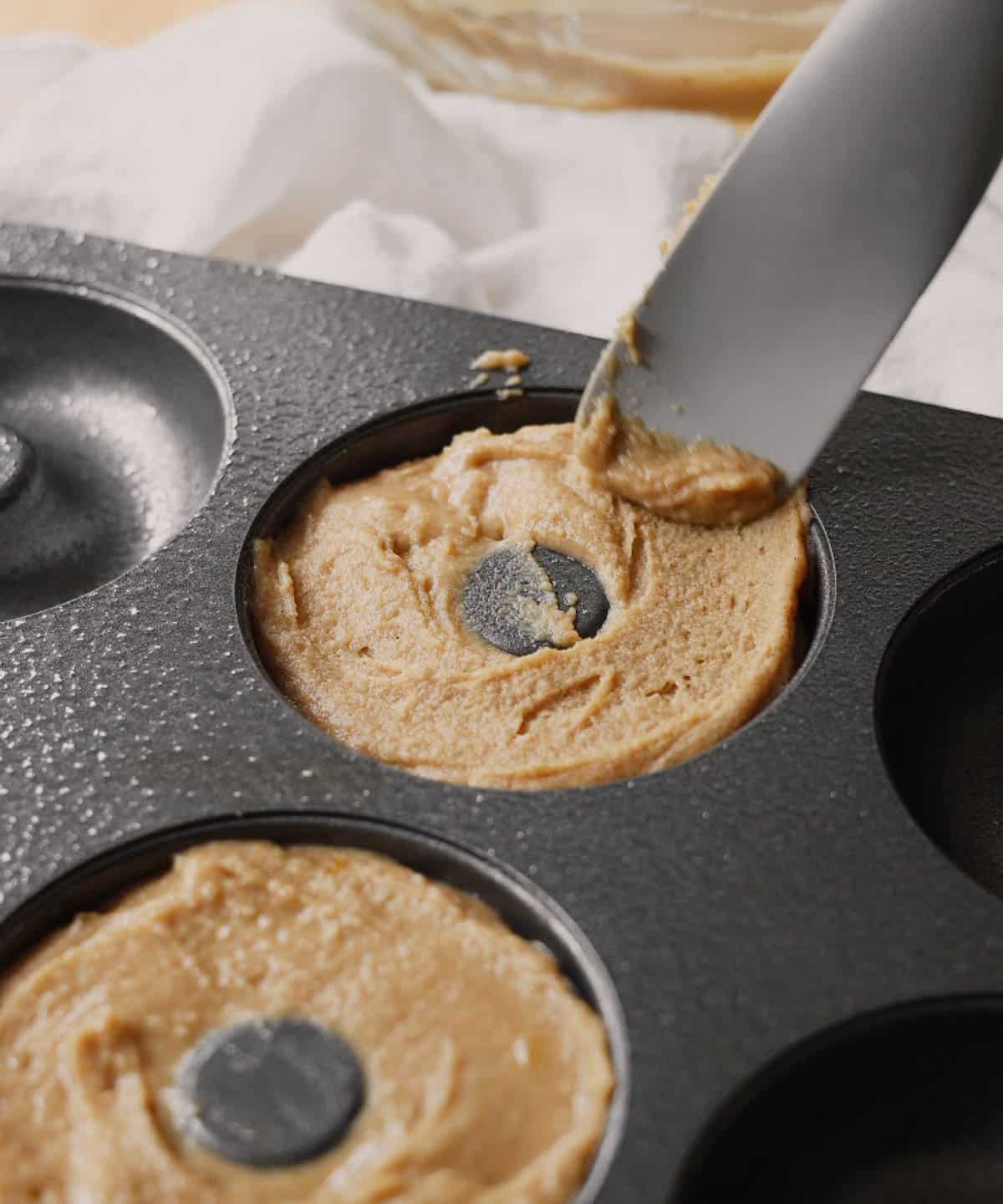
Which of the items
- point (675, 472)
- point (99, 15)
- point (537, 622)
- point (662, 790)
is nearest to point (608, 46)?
point (99, 15)

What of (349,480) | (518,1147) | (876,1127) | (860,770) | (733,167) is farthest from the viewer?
(349,480)

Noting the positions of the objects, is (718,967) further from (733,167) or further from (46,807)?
(733,167)

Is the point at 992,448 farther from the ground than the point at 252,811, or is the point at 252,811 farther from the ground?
the point at 992,448

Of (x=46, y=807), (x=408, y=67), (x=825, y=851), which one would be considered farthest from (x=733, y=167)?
(x=408, y=67)

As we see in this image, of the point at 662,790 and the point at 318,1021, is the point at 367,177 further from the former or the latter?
the point at 318,1021

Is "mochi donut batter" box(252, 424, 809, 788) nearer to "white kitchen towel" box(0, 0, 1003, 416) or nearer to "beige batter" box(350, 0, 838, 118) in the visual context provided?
"white kitchen towel" box(0, 0, 1003, 416)

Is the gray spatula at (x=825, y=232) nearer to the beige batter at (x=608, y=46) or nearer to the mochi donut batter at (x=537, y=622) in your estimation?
the mochi donut batter at (x=537, y=622)

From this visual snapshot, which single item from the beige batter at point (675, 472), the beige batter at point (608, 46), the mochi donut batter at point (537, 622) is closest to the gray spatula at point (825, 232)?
the beige batter at point (675, 472)
